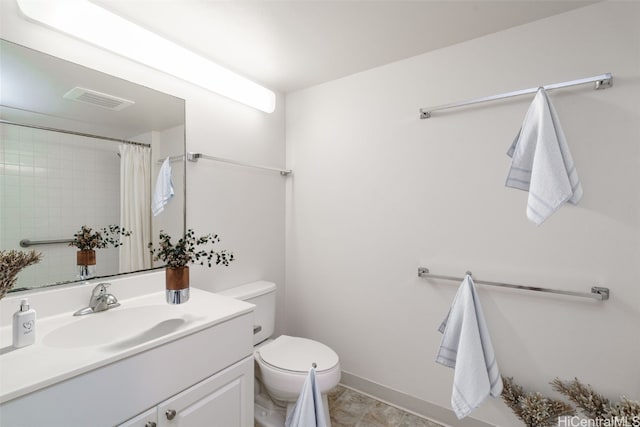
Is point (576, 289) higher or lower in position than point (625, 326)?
higher

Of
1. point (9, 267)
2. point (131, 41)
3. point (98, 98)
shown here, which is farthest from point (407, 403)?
point (131, 41)

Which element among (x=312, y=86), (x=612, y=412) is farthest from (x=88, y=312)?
(x=612, y=412)

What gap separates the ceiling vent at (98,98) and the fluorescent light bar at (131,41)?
20 cm

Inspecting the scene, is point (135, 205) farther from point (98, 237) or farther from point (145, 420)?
point (145, 420)

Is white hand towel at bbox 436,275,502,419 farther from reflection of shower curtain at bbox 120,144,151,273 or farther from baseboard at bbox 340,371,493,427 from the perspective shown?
reflection of shower curtain at bbox 120,144,151,273

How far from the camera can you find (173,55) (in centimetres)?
147

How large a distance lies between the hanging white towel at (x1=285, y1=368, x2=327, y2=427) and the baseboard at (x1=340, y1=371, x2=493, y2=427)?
890 mm

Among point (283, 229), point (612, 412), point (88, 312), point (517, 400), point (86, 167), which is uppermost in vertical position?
point (86, 167)

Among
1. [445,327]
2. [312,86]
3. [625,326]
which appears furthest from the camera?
[312,86]

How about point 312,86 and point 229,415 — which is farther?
point 312,86

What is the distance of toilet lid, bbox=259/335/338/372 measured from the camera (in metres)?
1.53

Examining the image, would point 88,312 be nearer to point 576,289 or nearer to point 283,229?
point 283,229

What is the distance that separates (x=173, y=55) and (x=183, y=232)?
36.3 inches

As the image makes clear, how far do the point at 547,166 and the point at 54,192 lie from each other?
6.57 feet
